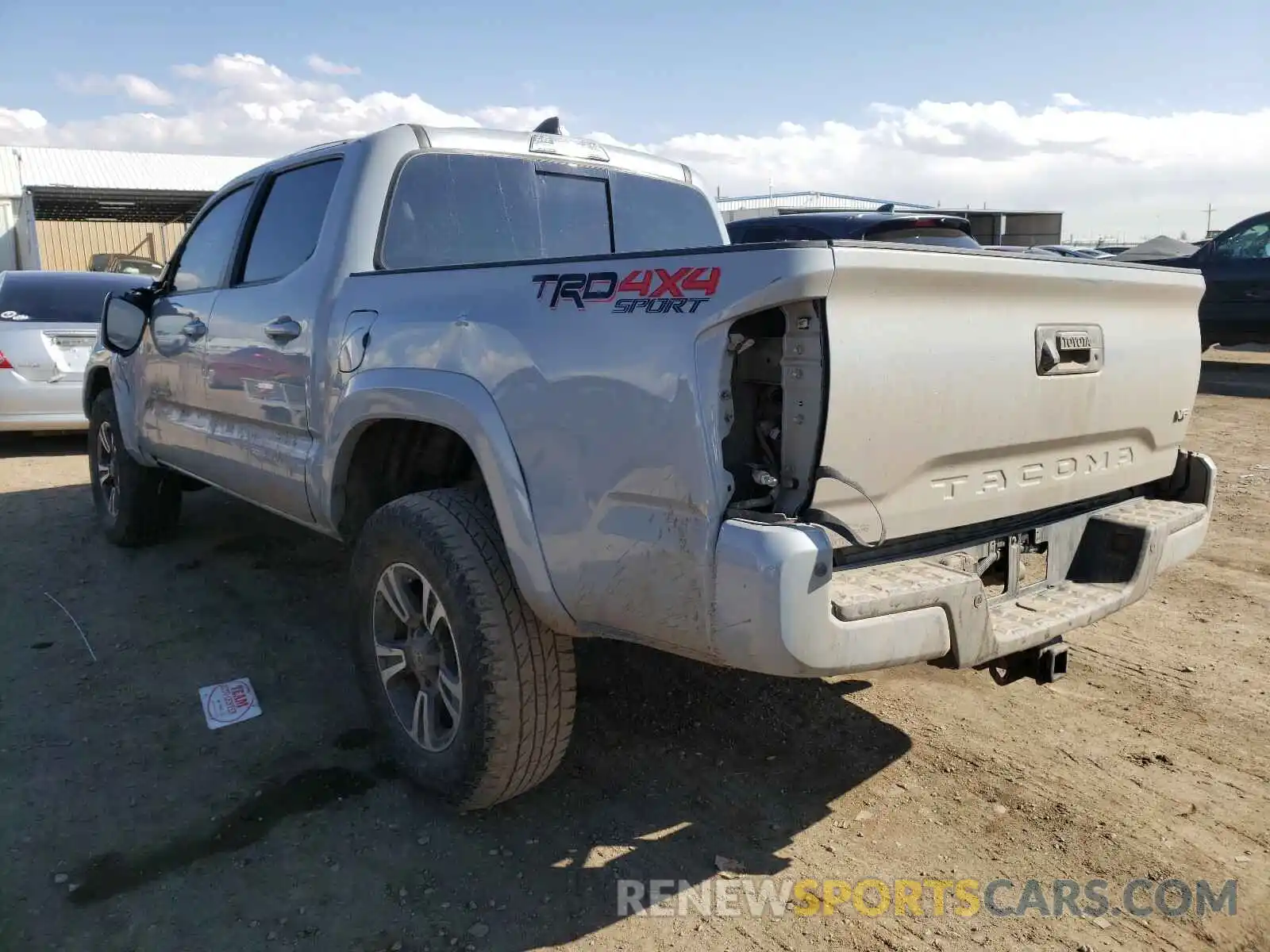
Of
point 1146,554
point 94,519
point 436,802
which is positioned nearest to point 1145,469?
point 1146,554

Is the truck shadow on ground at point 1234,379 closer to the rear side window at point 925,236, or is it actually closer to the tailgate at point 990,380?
the rear side window at point 925,236

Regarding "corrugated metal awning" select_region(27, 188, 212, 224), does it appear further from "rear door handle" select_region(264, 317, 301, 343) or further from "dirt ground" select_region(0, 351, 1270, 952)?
"dirt ground" select_region(0, 351, 1270, 952)

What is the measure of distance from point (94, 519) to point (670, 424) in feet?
17.6

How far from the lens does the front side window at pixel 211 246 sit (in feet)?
14.2

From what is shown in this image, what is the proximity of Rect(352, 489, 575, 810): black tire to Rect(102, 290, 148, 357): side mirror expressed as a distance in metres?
2.65

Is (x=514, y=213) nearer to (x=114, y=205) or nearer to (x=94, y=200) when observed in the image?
(x=94, y=200)

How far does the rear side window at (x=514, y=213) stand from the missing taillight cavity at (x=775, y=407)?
4.06ft

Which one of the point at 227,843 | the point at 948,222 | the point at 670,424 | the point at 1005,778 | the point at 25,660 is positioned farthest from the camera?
the point at 948,222

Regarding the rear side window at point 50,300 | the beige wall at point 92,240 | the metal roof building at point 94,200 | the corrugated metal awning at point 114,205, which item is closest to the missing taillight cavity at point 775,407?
the rear side window at point 50,300

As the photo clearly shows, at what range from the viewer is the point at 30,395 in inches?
311

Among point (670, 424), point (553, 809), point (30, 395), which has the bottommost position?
point (553, 809)

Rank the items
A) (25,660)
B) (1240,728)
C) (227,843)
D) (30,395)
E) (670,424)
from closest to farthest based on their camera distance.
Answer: (670,424), (227,843), (1240,728), (25,660), (30,395)

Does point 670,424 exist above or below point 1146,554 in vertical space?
above

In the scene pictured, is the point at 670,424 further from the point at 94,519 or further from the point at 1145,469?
the point at 94,519
